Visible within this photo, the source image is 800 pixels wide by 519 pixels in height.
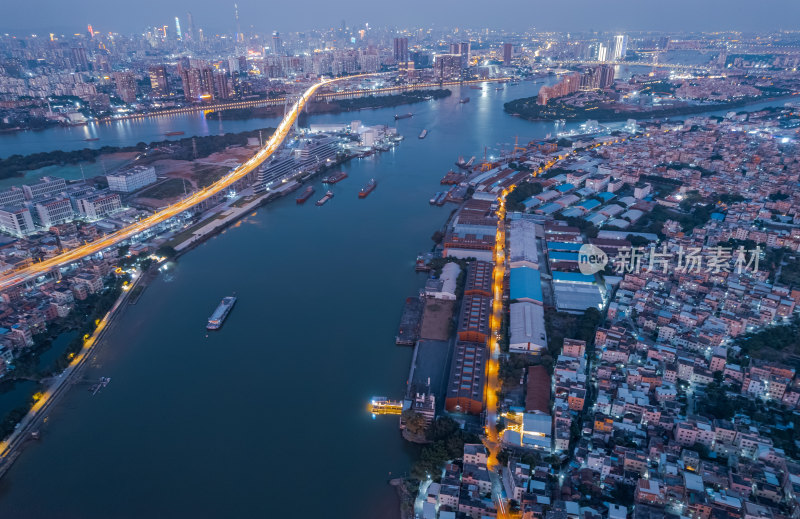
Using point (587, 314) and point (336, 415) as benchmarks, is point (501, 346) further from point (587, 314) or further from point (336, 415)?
point (336, 415)

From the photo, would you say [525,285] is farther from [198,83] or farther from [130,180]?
[198,83]

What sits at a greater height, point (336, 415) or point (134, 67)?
point (134, 67)

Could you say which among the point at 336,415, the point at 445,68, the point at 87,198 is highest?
the point at 445,68

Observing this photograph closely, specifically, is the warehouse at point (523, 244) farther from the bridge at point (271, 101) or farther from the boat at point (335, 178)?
the bridge at point (271, 101)

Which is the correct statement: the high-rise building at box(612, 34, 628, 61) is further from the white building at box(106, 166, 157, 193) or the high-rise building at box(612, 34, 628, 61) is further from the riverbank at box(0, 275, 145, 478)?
the riverbank at box(0, 275, 145, 478)

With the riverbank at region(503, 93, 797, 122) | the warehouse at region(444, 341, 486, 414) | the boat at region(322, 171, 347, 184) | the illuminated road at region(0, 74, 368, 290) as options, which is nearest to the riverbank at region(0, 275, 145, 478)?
the illuminated road at region(0, 74, 368, 290)

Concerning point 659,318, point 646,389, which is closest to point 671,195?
point 659,318
